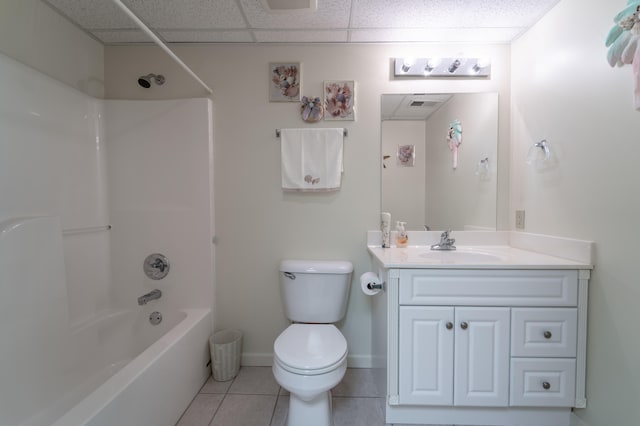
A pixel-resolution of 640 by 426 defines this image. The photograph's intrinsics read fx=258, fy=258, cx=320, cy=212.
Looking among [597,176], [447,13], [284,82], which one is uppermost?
[447,13]

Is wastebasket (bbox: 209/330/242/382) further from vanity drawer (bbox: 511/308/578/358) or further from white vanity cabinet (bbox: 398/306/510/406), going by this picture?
vanity drawer (bbox: 511/308/578/358)

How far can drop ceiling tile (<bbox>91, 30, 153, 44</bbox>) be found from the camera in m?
1.62

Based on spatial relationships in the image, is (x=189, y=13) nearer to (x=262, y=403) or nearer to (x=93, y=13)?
(x=93, y=13)

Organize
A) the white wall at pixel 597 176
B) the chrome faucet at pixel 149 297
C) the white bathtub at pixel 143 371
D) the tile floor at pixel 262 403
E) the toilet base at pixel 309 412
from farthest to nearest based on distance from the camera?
the chrome faucet at pixel 149 297 → the tile floor at pixel 262 403 → the toilet base at pixel 309 412 → the white wall at pixel 597 176 → the white bathtub at pixel 143 371

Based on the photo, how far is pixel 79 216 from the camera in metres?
1.57

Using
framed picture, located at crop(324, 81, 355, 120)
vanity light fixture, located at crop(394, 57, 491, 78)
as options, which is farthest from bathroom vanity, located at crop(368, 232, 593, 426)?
vanity light fixture, located at crop(394, 57, 491, 78)

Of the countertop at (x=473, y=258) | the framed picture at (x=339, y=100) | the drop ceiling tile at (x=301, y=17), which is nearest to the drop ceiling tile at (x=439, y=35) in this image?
the drop ceiling tile at (x=301, y=17)

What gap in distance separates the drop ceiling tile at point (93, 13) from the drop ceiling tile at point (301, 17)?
0.74m

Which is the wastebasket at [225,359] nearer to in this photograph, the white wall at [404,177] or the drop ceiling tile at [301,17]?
the white wall at [404,177]

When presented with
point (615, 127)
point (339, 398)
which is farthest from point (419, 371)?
point (615, 127)

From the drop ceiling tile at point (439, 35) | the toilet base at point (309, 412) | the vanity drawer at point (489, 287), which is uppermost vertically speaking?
the drop ceiling tile at point (439, 35)

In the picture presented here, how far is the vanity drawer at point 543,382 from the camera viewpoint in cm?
122

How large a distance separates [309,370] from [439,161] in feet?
4.85

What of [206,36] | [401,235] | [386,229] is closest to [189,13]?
[206,36]
